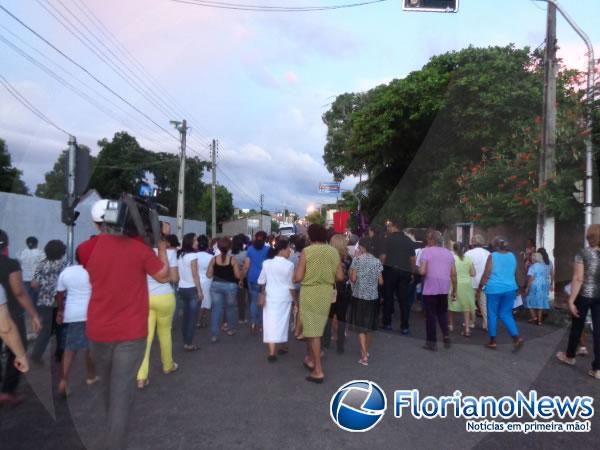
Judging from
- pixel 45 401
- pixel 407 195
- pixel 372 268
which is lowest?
pixel 45 401

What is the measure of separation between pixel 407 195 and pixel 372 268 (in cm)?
1548

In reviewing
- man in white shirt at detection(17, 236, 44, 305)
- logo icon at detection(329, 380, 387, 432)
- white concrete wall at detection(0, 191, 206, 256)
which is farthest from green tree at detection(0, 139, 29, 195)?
logo icon at detection(329, 380, 387, 432)

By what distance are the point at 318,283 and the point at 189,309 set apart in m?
2.16

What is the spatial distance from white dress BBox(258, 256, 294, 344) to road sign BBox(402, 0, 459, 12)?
3.94 metres

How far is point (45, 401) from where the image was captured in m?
4.59

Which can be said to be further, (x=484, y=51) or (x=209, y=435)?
(x=484, y=51)

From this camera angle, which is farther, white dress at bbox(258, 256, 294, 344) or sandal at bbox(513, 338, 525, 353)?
sandal at bbox(513, 338, 525, 353)

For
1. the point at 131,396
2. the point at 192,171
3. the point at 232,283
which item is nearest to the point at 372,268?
the point at 232,283

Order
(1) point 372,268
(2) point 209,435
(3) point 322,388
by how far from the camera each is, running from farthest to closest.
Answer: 1. (1) point 372,268
2. (3) point 322,388
3. (2) point 209,435

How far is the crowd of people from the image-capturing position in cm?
319

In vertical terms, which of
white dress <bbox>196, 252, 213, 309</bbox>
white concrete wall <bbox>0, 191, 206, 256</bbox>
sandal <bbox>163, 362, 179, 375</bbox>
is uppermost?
white concrete wall <bbox>0, 191, 206, 256</bbox>

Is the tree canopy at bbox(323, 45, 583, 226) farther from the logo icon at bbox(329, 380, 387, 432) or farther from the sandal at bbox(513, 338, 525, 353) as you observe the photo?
the logo icon at bbox(329, 380, 387, 432)

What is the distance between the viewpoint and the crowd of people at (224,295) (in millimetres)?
3193

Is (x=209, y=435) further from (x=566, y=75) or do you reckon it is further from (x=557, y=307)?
(x=566, y=75)
